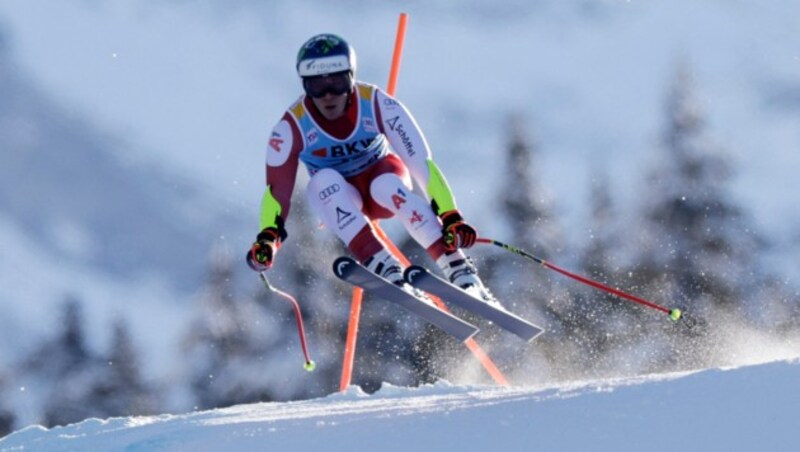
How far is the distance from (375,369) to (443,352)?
1.24 metres

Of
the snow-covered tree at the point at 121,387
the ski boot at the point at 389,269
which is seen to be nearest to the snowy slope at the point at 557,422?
the ski boot at the point at 389,269

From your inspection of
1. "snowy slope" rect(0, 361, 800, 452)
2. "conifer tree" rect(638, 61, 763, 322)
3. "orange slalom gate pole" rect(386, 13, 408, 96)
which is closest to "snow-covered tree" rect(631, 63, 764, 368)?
"conifer tree" rect(638, 61, 763, 322)

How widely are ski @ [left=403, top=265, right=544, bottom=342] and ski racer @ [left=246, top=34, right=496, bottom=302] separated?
0.18 meters

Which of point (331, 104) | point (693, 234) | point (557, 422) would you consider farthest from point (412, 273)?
point (693, 234)

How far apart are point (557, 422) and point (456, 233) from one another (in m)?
2.57

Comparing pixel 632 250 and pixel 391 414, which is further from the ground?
pixel 391 414

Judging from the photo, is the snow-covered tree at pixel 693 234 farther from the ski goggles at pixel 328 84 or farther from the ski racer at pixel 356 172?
the ski goggles at pixel 328 84

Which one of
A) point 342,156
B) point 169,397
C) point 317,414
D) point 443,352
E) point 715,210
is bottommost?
point 169,397

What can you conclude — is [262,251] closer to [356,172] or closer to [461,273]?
[356,172]

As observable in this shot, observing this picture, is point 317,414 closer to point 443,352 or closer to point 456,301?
point 456,301

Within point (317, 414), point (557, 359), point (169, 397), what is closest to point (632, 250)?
point (557, 359)

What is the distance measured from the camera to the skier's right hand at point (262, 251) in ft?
25.2

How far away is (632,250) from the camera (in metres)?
24.7

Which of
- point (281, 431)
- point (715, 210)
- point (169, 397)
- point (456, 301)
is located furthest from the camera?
point (169, 397)
